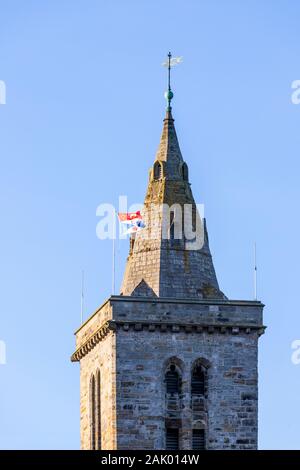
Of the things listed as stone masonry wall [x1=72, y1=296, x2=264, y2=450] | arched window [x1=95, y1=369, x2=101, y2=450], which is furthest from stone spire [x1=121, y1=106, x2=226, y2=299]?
arched window [x1=95, y1=369, x2=101, y2=450]

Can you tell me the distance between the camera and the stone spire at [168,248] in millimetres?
168125

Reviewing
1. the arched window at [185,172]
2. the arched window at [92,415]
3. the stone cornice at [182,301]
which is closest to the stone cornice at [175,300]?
the stone cornice at [182,301]

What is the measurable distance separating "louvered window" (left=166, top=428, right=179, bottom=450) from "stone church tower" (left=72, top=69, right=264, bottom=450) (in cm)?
3

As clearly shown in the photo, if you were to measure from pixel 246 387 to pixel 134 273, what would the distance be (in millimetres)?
5826

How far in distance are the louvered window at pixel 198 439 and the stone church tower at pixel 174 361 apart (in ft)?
0.11

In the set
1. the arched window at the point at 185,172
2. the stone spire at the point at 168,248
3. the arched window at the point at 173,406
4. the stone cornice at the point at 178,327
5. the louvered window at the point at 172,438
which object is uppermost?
the arched window at the point at 185,172

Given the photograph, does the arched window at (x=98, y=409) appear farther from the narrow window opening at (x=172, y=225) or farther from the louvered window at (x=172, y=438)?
the narrow window opening at (x=172, y=225)

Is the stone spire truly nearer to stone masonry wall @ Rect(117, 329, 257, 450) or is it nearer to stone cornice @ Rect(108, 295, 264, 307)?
stone cornice @ Rect(108, 295, 264, 307)

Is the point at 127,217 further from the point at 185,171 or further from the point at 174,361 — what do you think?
the point at 174,361

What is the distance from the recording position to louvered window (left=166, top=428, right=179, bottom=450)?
6516 inches

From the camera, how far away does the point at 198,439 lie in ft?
544

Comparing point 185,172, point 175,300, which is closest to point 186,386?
point 175,300

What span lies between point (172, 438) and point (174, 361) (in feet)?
8.86
